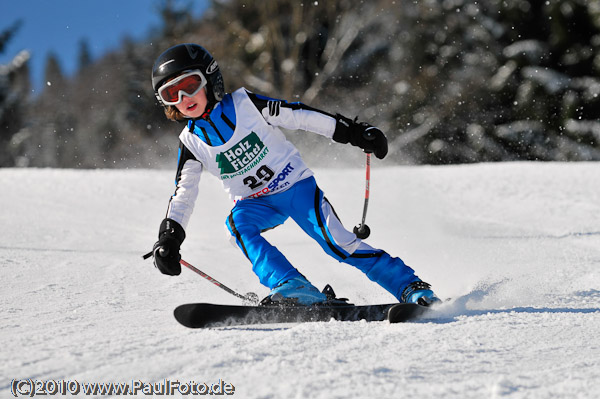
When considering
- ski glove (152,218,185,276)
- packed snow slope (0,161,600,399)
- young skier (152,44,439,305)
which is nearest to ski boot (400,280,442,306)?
young skier (152,44,439,305)

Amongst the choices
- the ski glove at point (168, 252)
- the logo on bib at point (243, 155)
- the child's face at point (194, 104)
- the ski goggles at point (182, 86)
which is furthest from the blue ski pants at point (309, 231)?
the ski goggles at point (182, 86)

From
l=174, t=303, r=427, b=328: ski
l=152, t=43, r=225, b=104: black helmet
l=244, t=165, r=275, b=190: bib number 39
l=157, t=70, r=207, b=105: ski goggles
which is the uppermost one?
l=152, t=43, r=225, b=104: black helmet

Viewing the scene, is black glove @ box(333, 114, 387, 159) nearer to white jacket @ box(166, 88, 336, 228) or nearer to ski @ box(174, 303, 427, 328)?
white jacket @ box(166, 88, 336, 228)

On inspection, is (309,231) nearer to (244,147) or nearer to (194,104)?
(244,147)

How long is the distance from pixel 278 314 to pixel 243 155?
915 mm

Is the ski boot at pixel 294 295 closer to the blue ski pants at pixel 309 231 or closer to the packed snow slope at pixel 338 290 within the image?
the blue ski pants at pixel 309 231

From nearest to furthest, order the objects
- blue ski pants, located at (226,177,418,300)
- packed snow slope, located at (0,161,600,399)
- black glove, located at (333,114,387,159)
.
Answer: packed snow slope, located at (0,161,600,399) < blue ski pants, located at (226,177,418,300) < black glove, located at (333,114,387,159)

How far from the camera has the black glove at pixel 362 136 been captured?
3182mm

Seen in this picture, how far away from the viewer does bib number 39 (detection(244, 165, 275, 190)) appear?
328 centimetres

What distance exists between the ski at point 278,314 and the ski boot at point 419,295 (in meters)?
0.26

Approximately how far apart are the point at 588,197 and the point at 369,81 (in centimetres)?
1668

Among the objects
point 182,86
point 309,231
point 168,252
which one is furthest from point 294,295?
point 182,86

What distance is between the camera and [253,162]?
3.25m

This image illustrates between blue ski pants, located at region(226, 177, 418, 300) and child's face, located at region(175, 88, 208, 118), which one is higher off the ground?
child's face, located at region(175, 88, 208, 118)
